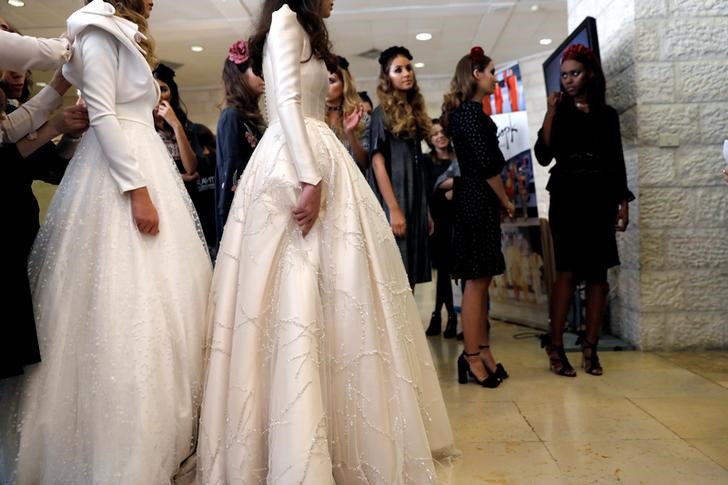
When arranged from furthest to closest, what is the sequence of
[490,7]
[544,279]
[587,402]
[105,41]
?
[490,7]
[544,279]
[587,402]
[105,41]

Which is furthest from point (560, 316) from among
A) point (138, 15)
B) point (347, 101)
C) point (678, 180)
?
point (138, 15)

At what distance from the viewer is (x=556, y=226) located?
121 inches

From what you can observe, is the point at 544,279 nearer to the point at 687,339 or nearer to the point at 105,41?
the point at 687,339

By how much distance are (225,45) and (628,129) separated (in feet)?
18.0

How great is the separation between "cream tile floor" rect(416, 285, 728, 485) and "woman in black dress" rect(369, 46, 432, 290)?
71 centimetres

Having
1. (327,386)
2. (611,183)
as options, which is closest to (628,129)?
(611,183)

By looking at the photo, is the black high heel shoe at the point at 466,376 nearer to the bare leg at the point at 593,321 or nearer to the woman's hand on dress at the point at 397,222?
the bare leg at the point at 593,321

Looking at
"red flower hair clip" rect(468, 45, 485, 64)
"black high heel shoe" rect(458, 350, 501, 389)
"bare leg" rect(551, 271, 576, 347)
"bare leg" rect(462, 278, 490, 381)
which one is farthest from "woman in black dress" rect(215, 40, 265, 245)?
"bare leg" rect(551, 271, 576, 347)

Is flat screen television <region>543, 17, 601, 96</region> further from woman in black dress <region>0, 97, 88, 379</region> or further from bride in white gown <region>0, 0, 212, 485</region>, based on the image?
woman in black dress <region>0, 97, 88, 379</region>

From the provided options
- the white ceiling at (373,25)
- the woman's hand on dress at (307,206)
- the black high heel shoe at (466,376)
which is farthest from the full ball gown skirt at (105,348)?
the white ceiling at (373,25)

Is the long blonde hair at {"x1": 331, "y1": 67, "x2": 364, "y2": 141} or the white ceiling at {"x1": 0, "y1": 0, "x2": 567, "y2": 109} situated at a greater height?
the white ceiling at {"x1": 0, "y1": 0, "x2": 567, "y2": 109}

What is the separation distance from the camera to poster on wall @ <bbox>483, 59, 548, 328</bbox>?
4.26 m

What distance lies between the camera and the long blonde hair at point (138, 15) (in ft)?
5.74

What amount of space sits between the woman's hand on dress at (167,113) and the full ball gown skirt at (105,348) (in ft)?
3.39
